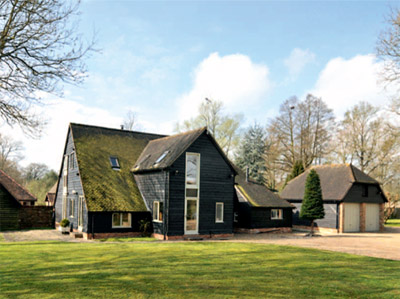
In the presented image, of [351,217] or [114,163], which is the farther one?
[351,217]

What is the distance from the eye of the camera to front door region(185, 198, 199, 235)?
22594mm

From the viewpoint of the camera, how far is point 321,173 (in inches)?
1369

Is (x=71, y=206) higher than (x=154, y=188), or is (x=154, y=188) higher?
(x=154, y=188)

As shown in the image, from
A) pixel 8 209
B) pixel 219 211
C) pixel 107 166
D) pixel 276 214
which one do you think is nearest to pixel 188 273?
pixel 219 211

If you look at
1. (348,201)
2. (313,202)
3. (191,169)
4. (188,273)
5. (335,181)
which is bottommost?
(188,273)

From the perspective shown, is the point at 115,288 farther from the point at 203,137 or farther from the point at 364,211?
the point at 364,211

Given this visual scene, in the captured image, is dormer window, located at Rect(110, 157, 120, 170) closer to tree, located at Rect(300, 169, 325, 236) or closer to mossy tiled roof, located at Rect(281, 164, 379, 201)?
tree, located at Rect(300, 169, 325, 236)

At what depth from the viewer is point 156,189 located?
75.7ft

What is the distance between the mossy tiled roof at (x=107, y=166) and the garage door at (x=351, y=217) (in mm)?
17766

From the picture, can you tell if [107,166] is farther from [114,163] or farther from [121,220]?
[121,220]

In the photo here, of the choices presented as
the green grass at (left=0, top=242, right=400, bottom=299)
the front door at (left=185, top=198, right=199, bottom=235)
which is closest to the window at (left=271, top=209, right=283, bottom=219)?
the front door at (left=185, top=198, right=199, bottom=235)

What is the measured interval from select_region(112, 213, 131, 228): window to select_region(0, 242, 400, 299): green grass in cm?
600

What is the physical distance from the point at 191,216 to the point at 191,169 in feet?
9.74

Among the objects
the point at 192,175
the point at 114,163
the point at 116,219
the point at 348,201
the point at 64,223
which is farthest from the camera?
the point at 348,201
